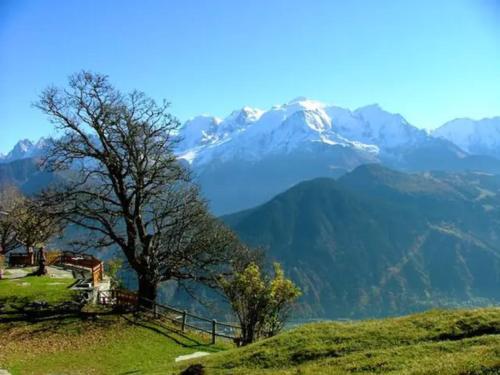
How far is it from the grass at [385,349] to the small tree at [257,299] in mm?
10368

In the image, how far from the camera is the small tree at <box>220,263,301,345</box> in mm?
38094

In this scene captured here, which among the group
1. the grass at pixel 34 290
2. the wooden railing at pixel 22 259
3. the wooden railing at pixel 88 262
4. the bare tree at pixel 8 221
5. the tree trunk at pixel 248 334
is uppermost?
the bare tree at pixel 8 221

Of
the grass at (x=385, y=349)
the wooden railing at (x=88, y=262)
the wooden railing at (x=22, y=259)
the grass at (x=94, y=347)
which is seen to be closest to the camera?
the grass at (x=385, y=349)

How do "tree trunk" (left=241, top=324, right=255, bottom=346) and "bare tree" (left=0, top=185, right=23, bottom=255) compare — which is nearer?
"tree trunk" (left=241, top=324, right=255, bottom=346)

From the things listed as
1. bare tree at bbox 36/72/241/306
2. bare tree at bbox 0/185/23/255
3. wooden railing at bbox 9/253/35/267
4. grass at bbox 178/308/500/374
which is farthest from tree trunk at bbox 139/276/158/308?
bare tree at bbox 0/185/23/255

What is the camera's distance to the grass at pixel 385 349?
61.0 ft

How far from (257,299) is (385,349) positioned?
16.6m

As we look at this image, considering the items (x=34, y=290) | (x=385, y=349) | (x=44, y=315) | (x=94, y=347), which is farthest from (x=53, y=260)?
(x=385, y=349)

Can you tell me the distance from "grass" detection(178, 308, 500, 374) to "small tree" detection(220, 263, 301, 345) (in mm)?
10368

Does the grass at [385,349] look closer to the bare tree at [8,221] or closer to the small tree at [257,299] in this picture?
the small tree at [257,299]

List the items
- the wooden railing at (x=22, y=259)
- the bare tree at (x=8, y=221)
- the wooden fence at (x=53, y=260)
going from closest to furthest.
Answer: the wooden fence at (x=53, y=260) → the wooden railing at (x=22, y=259) → the bare tree at (x=8, y=221)

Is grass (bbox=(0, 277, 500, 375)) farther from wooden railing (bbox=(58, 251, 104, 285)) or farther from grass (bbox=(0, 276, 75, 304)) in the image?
wooden railing (bbox=(58, 251, 104, 285))

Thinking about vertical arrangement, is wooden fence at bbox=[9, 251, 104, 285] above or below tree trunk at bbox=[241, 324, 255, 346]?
above

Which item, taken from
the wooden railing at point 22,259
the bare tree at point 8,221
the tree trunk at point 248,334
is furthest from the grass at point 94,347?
the bare tree at point 8,221
